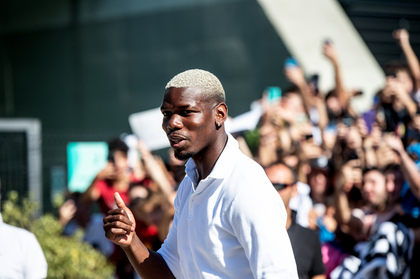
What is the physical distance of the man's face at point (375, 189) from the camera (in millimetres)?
5910

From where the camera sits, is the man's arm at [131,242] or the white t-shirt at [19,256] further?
the white t-shirt at [19,256]

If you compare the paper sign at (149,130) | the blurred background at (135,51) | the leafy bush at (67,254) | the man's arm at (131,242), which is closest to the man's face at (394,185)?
the paper sign at (149,130)

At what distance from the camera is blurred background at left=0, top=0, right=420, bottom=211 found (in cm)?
1384

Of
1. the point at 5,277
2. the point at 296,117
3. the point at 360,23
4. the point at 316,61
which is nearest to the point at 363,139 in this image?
the point at 296,117

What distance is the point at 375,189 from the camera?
19.5ft

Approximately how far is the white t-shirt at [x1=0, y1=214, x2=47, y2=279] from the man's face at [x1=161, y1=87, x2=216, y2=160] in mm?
1820

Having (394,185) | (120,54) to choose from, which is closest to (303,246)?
(394,185)

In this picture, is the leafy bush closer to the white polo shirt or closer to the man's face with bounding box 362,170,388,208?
the man's face with bounding box 362,170,388,208

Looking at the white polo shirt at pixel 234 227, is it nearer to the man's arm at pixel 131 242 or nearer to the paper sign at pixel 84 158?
the man's arm at pixel 131 242

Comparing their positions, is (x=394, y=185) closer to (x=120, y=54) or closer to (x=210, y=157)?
(x=210, y=157)

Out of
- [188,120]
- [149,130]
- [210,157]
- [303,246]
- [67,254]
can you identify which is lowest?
[67,254]

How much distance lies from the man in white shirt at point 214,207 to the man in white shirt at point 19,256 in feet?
4.74

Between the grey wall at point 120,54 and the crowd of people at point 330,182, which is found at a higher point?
the grey wall at point 120,54

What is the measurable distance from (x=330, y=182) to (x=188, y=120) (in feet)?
14.4
